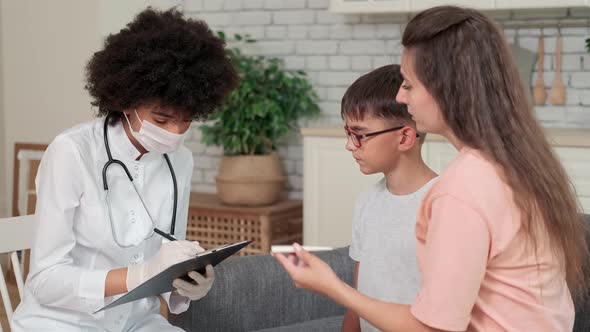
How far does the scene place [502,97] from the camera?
5.06 feet

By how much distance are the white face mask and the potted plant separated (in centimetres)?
249

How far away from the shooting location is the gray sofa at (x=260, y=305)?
2578mm

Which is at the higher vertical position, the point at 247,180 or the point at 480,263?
the point at 480,263

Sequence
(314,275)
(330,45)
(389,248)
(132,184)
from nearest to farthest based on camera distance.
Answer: (314,275), (389,248), (132,184), (330,45)

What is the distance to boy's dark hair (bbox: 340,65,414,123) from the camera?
2.20m

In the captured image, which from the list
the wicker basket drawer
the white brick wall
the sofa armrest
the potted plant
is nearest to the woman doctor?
the sofa armrest

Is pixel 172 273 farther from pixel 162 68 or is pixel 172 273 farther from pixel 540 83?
pixel 540 83

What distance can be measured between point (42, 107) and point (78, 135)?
3.42 m

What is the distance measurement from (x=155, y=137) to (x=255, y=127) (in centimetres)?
265

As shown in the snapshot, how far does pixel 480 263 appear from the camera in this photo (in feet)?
4.88

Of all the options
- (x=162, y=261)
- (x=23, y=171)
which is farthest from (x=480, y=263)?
(x=23, y=171)

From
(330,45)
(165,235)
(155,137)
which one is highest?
(330,45)

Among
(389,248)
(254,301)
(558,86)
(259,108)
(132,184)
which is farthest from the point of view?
(259,108)

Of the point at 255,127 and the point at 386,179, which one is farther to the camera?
the point at 255,127
